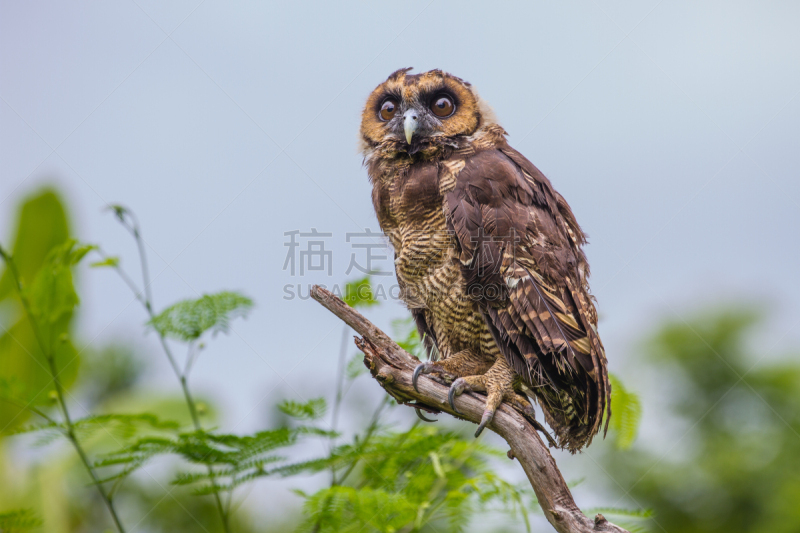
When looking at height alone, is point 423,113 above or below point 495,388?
above

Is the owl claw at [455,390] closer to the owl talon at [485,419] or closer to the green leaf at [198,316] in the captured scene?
the owl talon at [485,419]

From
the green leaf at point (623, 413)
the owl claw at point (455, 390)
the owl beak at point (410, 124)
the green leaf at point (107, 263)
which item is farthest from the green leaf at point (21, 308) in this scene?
the green leaf at point (623, 413)

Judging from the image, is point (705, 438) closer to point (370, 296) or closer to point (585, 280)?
point (585, 280)

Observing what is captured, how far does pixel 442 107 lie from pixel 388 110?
0.34 metres

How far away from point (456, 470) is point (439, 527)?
0.44 metres

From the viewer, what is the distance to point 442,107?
11.3 feet

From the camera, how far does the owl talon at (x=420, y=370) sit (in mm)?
2738

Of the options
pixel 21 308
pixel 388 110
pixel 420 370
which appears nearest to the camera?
pixel 420 370

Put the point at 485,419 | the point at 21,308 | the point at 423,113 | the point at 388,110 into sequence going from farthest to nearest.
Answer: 1. the point at 21,308
2. the point at 388,110
3. the point at 423,113
4. the point at 485,419

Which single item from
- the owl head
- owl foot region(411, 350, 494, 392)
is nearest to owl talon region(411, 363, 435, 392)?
owl foot region(411, 350, 494, 392)

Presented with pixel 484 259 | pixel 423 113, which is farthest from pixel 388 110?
pixel 484 259

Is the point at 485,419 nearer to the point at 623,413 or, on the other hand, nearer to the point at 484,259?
the point at 484,259

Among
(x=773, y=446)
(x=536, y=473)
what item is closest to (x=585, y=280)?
(x=536, y=473)

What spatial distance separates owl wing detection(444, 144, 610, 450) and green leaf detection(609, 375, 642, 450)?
0.21m
